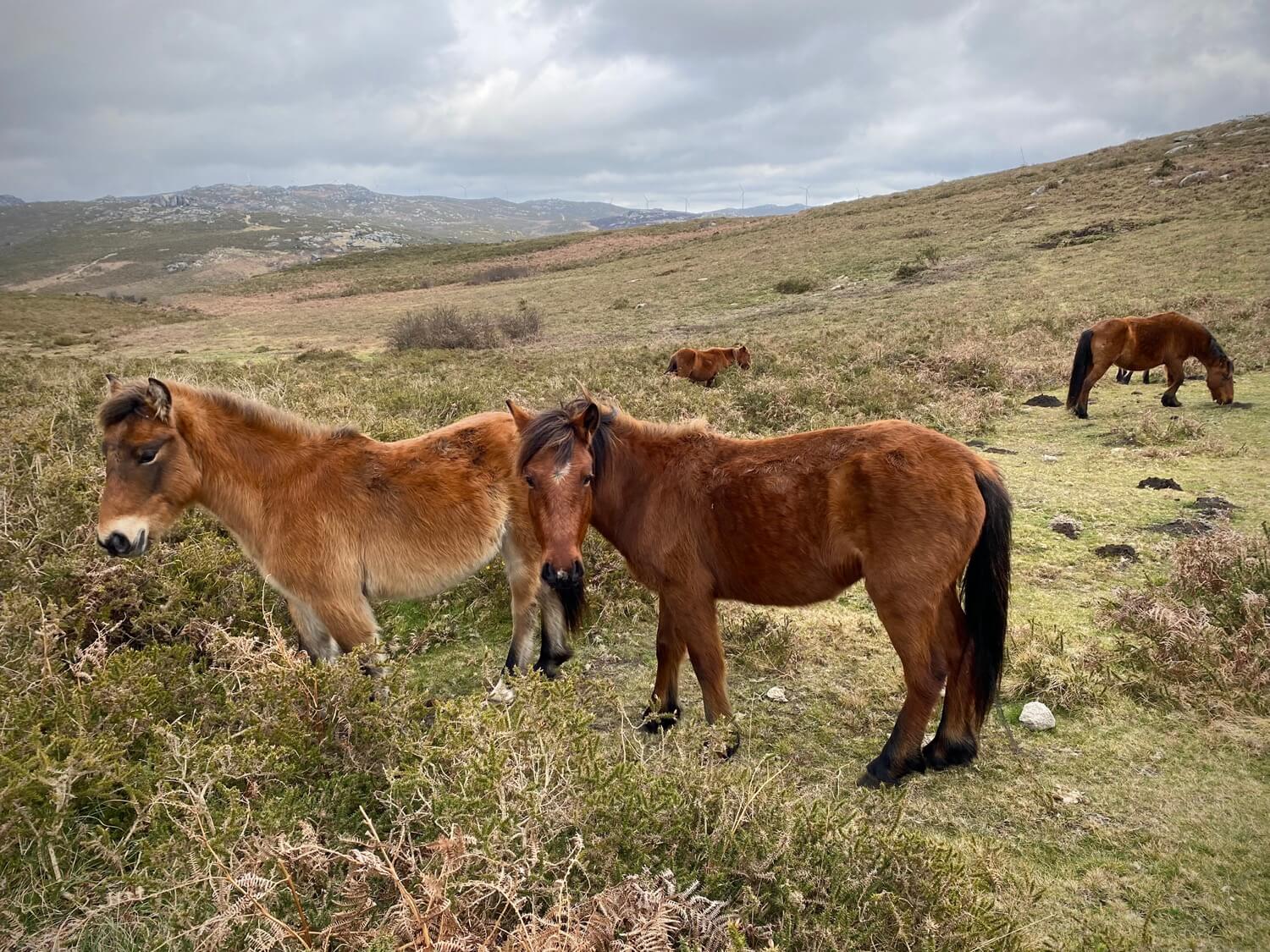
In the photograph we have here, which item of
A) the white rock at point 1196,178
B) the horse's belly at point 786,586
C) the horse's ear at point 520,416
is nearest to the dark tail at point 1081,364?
the horse's belly at point 786,586

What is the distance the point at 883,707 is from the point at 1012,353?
1296 cm

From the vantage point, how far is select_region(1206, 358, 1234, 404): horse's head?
33.5 ft

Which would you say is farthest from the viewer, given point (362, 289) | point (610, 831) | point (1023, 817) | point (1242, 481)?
point (362, 289)

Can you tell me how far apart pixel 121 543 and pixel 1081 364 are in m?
12.4

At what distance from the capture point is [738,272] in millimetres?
35000

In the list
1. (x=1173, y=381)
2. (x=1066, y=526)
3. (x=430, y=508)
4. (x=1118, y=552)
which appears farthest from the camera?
(x=1173, y=381)

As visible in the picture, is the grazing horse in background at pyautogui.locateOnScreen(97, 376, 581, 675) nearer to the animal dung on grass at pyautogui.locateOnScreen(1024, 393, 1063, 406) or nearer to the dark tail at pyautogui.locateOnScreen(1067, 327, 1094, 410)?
the dark tail at pyautogui.locateOnScreen(1067, 327, 1094, 410)

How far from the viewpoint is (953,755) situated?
376 cm

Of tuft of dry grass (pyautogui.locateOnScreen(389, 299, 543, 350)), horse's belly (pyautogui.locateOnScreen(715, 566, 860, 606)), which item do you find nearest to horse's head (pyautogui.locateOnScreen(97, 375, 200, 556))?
horse's belly (pyautogui.locateOnScreen(715, 566, 860, 606))

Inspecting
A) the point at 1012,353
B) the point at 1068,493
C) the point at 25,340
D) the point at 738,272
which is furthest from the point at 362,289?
the point at 1068,493

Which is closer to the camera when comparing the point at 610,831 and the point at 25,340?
the point at 610,831

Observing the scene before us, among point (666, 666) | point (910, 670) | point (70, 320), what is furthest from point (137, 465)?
point (70, 320)

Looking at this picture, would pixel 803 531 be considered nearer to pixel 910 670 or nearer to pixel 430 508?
pixel 910 670

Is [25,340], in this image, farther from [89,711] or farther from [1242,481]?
[1242,481]
